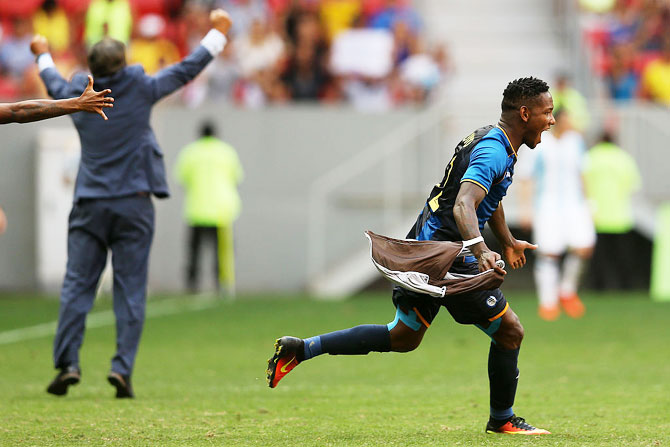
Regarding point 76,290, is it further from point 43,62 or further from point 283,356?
point 283,356

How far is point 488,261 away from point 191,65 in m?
3.46

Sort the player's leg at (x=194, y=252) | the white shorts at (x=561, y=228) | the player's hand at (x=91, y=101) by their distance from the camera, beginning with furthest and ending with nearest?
the player's leg at (x=194, y=252) < the white shorts at (x=561, y=228) < the player's hand at (x=91, y=101)

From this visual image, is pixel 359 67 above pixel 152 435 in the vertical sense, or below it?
above

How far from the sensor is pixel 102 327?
14.5 m

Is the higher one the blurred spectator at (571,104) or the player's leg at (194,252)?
the blurred spectator at (571,104)

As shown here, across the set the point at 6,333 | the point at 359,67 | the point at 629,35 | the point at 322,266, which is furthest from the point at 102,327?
the point at 629,35

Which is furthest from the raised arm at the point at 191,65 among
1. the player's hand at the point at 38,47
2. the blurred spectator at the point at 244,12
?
the blurred spectator at the point at 244,12

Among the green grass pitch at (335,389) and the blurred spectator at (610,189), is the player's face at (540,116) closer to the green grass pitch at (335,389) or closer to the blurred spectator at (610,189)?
the green grass pitch at (335,389)

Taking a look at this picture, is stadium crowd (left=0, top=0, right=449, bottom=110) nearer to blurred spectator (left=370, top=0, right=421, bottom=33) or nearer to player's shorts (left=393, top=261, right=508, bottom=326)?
blurred spectator (left=370, top=0, right=421, bottom=33)

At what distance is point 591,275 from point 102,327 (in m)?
9.45

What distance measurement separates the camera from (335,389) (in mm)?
9344

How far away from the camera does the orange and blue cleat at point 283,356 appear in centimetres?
698

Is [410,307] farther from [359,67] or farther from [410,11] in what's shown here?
[410,11]

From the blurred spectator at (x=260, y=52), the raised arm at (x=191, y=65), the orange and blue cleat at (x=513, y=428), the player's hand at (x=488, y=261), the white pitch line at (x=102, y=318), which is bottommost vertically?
the white pitch line at (x=102, y=318)
